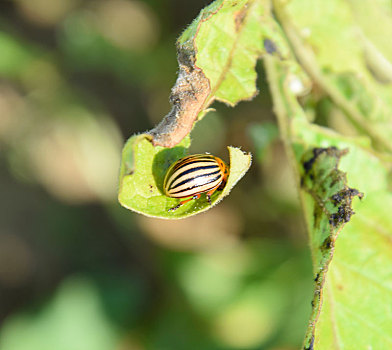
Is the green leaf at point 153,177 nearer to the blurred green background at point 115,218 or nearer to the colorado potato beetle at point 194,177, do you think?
the colorado potato beetle at point 194,177

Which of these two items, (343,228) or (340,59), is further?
(340,59)

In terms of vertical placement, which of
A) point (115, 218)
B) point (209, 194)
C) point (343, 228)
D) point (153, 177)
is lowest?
point (115, 218)

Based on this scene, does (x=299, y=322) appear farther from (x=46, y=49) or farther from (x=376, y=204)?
(x=46, y=49)

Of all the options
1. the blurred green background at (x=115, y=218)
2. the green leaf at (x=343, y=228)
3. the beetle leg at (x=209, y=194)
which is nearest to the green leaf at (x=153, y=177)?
the beetle leg at (x=209, y=194)

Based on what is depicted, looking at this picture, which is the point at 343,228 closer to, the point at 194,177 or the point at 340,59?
the point at 194,177

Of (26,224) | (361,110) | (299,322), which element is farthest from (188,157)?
(26,224)

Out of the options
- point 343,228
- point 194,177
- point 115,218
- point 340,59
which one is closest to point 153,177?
point 194,177

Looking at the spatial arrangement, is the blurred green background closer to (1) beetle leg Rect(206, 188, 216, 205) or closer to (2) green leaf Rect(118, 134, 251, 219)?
(1) beetle leg Rect(206, 188, 216, 205)
